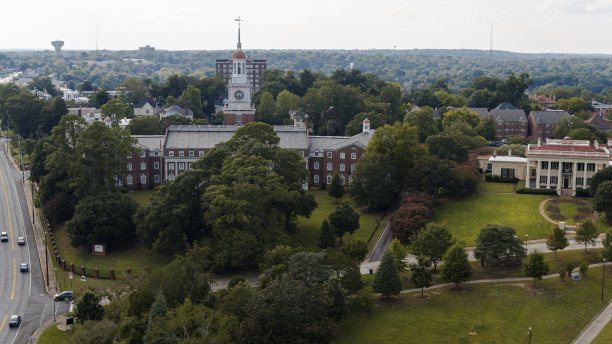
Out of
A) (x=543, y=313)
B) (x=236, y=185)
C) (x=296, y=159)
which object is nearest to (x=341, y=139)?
(x=296, y=159)

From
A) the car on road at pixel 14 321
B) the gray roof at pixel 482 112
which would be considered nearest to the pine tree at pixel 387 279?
the car on road at pixel 14 321

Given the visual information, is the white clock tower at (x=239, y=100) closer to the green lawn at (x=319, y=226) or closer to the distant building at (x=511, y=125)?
the green lawn at (x=319, y=226)

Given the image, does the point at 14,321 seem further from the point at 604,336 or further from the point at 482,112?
the point at 482,112

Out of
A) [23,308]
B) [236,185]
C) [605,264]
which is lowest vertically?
[23,308]

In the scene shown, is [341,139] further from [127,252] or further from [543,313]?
[543,313]

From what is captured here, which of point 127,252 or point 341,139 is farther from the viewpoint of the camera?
point 341,139
